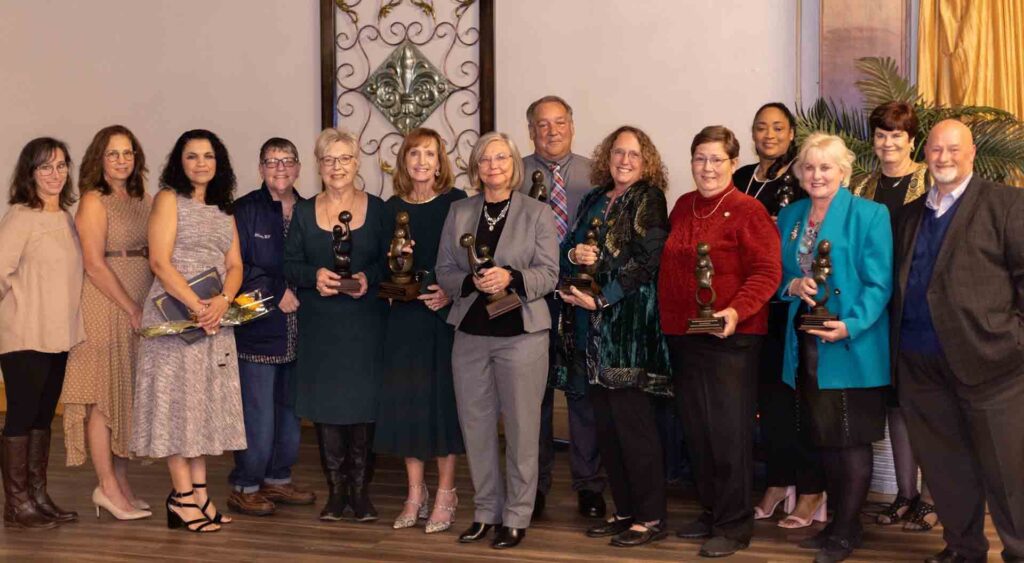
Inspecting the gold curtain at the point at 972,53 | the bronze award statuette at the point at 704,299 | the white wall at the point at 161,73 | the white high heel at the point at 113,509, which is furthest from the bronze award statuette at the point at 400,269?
the gold curtain at the point at 972,53

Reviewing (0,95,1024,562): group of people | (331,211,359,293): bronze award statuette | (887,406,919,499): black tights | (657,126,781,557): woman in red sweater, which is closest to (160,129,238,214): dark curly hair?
(0,95,1024,562): group of people

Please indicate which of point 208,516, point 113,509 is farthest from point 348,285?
point 113,509

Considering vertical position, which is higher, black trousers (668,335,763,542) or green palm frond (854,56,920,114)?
green palm frond (854,56,920,114)

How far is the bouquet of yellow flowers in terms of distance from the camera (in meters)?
4.70

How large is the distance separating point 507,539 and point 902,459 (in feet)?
5.68

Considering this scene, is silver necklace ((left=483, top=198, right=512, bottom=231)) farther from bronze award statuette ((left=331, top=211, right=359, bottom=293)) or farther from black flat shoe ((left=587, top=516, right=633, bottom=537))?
black flat shoe ((left=587, top=516, right=633, bottom=537))

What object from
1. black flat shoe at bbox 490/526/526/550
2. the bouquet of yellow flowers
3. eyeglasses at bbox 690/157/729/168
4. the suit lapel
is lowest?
black flat shoe at bbox 490/526/526/550

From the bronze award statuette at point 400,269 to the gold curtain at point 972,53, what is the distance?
3.06 m

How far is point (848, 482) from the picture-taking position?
4.32m

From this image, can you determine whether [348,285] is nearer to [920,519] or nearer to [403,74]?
[920,519]

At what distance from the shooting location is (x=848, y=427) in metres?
4.23

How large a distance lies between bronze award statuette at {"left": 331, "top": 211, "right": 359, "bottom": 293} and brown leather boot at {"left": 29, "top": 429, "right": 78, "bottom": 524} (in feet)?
4.94

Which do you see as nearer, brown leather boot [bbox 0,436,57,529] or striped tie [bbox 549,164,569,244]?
brown leather boot [bbox 0,436,57,529]

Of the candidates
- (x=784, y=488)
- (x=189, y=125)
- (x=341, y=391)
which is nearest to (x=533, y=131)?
(x=341, y=391)
